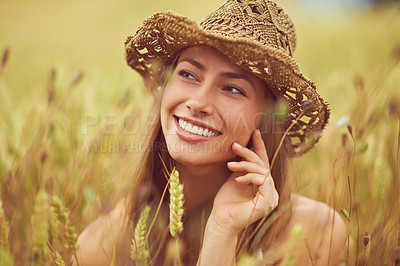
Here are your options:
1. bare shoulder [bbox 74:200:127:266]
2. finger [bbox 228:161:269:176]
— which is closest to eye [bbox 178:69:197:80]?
finger [bbox 228:161:269:176]

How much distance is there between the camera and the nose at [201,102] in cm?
115

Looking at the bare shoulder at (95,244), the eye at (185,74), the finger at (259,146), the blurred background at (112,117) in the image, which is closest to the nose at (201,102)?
the eye at (185,74)

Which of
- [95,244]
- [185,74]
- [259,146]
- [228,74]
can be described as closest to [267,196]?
[259,146]

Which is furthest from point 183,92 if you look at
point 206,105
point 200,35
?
point 200,35

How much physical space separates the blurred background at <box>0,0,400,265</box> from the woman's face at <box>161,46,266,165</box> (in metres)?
0.31

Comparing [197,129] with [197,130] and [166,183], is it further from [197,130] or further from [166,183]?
[166,183]

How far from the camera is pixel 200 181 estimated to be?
4.90 ft

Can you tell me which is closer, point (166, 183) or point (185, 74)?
point (185, 74)

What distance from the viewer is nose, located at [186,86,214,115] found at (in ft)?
3.79

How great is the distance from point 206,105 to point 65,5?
14.1 metres

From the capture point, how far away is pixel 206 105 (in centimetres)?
116

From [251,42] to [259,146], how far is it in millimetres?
441

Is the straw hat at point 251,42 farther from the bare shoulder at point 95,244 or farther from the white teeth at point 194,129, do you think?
the bare shoulder at point 95,244

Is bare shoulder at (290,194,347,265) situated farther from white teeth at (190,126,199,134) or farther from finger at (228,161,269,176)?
white teeth at (190,126,199,134)
